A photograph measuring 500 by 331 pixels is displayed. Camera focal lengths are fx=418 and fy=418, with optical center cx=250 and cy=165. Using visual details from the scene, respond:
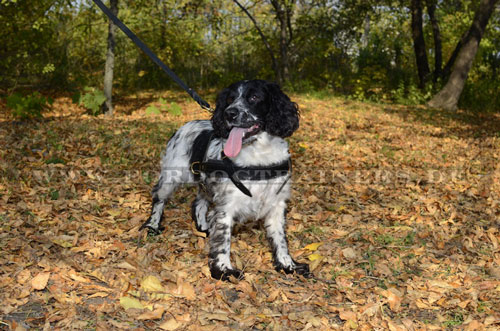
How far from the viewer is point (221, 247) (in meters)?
4.00

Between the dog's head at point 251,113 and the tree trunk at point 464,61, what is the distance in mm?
13869

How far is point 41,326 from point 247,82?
8.84 feet

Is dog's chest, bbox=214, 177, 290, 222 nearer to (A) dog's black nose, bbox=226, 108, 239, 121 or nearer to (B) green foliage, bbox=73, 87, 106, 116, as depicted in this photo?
(A) dog's black nose, bbox=226, 108, 239, 121

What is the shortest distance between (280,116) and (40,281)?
8.42ft

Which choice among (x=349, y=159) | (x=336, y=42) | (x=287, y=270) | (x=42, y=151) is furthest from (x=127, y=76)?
(x=287, y=270)

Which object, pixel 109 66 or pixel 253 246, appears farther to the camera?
pixel 109 66

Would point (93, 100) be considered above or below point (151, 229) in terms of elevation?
above

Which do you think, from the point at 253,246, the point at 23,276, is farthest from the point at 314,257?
the point at 23,276

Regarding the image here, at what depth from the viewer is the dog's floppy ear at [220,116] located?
4.21 metres

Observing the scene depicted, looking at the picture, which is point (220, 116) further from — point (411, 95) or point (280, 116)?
point (411, 95)

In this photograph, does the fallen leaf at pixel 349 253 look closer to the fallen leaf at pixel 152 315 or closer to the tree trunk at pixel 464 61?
the fallen leaf at pixel 152 315

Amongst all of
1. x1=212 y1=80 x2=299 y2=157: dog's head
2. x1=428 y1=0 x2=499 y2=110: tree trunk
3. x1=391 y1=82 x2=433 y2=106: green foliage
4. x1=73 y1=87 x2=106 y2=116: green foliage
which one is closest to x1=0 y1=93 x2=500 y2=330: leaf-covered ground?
x1=212 y1=80 x2=299 y2=157: dog's head

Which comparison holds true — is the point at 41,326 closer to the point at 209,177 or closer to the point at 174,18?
the point at 209,177

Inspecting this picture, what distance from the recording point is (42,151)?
7.27m
